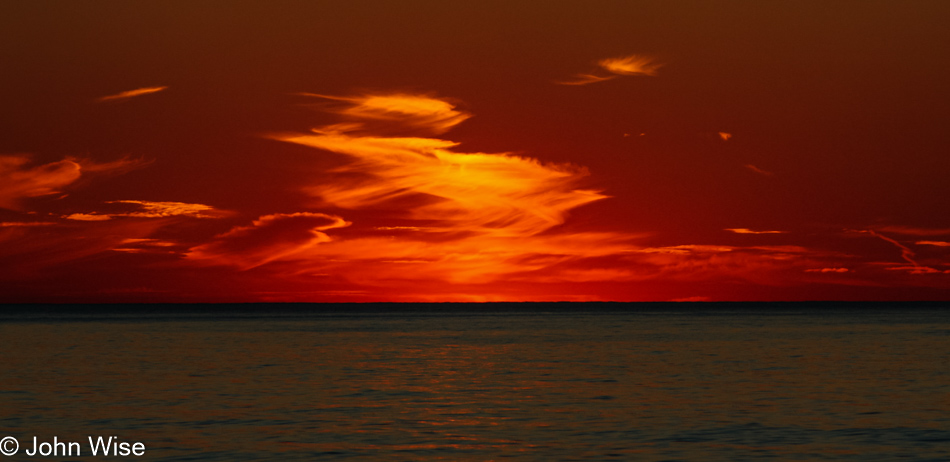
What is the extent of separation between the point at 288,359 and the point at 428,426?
100 ft

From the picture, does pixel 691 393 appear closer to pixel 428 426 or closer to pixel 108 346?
pixel 428 426

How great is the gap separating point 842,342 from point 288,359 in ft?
141

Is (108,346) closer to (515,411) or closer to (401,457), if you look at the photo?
(515,411)

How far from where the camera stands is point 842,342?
78438 millimetres

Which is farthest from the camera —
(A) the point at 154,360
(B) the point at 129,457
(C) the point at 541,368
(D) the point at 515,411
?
(A) the point at 154,360

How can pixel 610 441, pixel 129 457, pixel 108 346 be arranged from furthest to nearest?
pixel 108 346 < pixel 610 441 < pixel 129 457

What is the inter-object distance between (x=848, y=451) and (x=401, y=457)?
11.0 meters

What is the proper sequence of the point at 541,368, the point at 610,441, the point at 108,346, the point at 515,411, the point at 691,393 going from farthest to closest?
1. the point at 108,346
2. the point at 541,368
3. the point at 691,393
4. the point at 515,411
5. the point at 610,441

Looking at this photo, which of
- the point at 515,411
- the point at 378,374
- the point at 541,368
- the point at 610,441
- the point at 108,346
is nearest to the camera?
the point at 610,441

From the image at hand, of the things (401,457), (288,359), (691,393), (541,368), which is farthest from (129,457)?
(288,359)

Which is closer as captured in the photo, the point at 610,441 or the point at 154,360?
the point at 610,441

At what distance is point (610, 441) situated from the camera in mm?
27016

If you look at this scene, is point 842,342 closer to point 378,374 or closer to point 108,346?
point 378,374

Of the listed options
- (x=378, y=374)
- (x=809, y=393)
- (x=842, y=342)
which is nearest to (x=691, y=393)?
(x=809, y=393)
